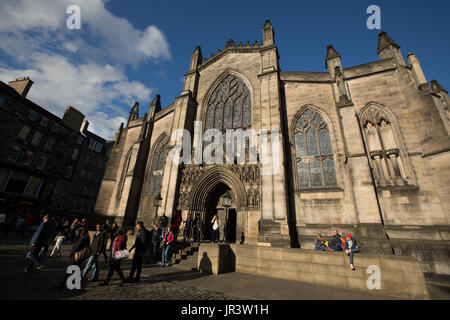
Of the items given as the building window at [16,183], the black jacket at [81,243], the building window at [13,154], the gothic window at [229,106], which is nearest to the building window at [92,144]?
the building window at [13,154]

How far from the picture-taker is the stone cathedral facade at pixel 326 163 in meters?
8.42

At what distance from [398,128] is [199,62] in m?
16.2

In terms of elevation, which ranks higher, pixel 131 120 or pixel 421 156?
pixel 131 120

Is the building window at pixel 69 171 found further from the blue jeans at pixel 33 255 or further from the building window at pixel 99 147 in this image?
the blue jeans at pixel 33 255

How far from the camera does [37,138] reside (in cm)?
2341

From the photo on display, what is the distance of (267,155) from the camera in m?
10.6

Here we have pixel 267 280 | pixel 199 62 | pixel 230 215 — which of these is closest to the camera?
pixel 267 280

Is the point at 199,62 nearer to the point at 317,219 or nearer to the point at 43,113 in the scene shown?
the point at 317,219

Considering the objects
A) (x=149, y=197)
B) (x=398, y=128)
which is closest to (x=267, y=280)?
(x=398, y=128)

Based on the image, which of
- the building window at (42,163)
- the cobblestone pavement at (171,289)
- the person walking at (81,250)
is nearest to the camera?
the cobblestone pavement at (171,289)

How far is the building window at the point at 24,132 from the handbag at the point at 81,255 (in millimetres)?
26671

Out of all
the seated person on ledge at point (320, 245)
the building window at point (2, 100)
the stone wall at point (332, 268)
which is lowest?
the stone wall at point (332, 268)

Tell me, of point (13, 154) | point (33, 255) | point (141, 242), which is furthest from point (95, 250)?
point (13, 154)
